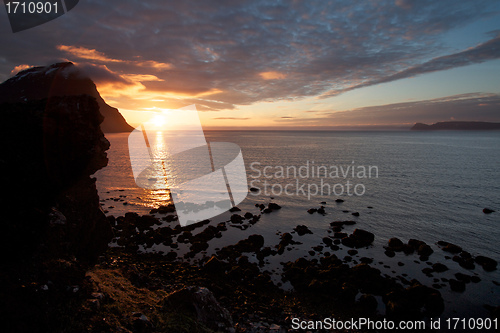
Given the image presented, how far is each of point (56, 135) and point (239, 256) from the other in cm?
1365

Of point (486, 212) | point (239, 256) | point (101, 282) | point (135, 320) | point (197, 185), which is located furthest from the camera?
point (197, 185)

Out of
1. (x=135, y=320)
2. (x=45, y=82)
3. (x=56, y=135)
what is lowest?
(x=135, y=320)

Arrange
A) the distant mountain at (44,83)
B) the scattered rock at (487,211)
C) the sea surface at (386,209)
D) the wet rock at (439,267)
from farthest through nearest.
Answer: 1. the distant mountain at (44,83)
2. the scattered rock at (487,211)
3. the sea surface at (386,209)
4. the wet rock at (439,267)

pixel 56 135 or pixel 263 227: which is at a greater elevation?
pixel 56 135

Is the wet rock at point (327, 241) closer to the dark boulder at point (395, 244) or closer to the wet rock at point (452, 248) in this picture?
the dark boulder at point (395, 244)

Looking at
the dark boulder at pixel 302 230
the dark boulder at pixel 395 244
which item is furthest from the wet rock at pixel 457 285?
the dark boulder at pixel 302 230

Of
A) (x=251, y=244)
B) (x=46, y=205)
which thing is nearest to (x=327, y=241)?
(x=251, y=244)

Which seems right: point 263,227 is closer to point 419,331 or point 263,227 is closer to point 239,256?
point 239,256

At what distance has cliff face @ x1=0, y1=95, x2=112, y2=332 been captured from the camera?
7.40 meters

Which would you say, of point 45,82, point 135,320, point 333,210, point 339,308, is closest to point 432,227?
point 333,210

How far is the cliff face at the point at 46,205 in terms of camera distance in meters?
7.40

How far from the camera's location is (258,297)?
1323 centimetres

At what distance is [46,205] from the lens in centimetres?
1059

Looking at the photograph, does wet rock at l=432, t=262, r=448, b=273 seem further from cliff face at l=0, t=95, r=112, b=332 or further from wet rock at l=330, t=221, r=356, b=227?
cliff face at l=0, t=95, r=112, b=332
